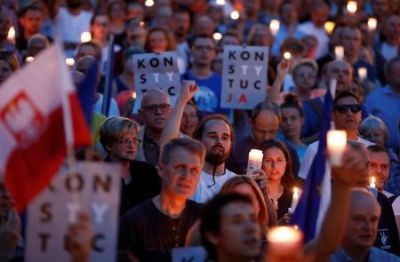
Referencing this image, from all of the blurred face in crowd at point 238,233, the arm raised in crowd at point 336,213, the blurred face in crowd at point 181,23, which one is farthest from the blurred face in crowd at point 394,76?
the blurred face in crowd at point 238,233

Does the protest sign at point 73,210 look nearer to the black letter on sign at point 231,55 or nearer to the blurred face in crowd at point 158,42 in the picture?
the black letter on sign at point 231,55

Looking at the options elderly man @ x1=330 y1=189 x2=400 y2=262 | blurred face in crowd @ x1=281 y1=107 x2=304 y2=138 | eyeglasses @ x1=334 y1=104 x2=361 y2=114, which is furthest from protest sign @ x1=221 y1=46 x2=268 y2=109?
elderly man @ x1=330 y1=189 x2=400 y2=262

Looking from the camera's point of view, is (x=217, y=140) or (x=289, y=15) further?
(x=289, y=15)

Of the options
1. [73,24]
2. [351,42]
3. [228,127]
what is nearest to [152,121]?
[228,127]

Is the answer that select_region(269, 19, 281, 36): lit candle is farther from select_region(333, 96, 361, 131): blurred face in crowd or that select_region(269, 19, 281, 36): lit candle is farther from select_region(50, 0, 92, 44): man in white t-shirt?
select_region(333, 96, 361, 131): blurred face in crowd

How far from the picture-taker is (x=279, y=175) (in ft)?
35.9

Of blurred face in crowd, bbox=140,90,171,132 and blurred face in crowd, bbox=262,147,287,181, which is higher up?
blurred face in crowd, bbox=140,90,171,132

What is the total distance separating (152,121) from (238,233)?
437 centimetres

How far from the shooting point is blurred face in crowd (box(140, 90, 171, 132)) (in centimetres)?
1156

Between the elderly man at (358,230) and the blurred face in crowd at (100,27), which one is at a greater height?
the blurred face in crowd at (100,27)

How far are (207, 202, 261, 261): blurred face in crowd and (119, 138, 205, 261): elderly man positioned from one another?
122 cm

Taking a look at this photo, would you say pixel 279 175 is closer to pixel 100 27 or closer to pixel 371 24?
pixel 100 27

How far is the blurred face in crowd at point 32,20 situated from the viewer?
1659 centimetres

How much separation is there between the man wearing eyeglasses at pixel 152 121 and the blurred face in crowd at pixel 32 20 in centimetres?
516
